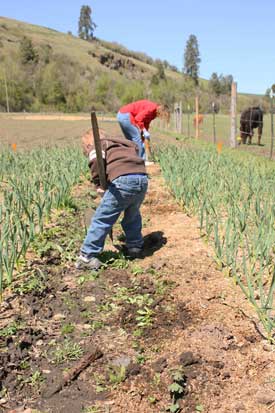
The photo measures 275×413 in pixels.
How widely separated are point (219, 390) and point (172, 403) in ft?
0.71

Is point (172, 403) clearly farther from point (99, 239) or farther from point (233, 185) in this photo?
point (233, 185)

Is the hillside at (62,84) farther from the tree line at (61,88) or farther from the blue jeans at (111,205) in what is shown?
the blue jeans at (111,205)

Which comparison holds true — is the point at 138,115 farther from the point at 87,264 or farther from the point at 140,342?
the point at 140,342

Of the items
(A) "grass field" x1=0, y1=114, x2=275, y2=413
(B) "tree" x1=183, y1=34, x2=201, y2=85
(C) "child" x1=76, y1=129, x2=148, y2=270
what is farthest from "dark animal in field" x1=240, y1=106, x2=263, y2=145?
(B) "tree" x1=183, y1=34, x2=201, y2=85

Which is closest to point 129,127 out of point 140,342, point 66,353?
point 140,342

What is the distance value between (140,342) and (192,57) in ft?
322

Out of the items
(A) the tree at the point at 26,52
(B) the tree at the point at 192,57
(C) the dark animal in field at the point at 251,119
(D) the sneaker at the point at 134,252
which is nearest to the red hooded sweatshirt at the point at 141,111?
(D) the sneaker at the point at 134,252

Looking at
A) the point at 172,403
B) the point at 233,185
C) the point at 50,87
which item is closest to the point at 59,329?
the point at 172,403

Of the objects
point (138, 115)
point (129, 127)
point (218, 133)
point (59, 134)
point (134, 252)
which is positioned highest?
point (138, 115)

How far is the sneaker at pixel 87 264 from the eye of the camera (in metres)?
3.03

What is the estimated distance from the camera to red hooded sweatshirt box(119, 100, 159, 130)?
5738 mm

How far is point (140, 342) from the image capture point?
2.21m

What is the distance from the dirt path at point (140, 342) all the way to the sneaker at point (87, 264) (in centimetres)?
8

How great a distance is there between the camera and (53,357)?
2.10 meters
